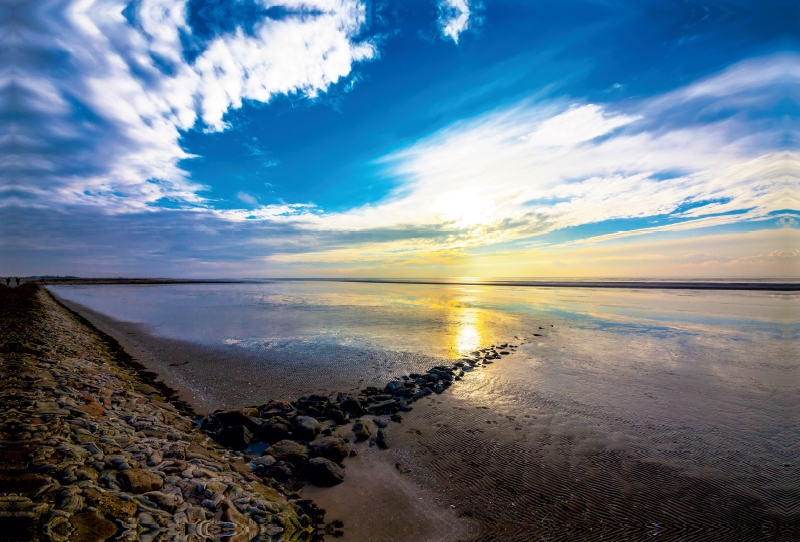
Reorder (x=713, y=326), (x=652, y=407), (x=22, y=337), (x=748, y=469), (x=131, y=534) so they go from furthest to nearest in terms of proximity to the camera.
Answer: (x=713, y=326) < (x=22, y=337) < (x=652, y=407) < (x=748, y=469) < (x=131, y=534)

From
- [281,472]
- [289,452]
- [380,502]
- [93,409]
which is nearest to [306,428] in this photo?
[289,452]

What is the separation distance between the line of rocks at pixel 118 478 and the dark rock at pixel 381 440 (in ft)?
8.14

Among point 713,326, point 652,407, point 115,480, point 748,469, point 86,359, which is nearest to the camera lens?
point 115,480

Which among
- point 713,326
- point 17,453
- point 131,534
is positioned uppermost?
point 17,453

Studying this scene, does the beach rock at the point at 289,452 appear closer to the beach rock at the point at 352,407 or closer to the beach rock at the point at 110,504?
the beach rock at the point at 352,407

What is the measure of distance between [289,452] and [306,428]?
3.26 ft

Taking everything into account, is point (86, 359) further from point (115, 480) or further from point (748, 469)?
point (748, 469)

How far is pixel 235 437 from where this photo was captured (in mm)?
8117

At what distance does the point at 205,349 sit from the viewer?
17.3 m

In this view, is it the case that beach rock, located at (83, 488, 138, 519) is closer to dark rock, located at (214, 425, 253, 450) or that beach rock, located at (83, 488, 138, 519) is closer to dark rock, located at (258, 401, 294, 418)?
dark rock, located at (214, 425, 253, 450)

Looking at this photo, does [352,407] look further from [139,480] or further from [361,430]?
[139,480]

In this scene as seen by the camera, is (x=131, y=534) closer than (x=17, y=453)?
Yes

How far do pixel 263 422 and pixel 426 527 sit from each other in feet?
17.1

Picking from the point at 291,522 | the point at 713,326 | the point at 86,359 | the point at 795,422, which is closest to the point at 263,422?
the point at 291,522
